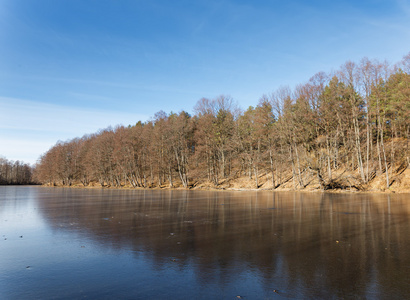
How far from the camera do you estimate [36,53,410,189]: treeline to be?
128 feet

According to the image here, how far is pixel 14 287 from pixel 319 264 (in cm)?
627

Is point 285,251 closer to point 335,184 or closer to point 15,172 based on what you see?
point 335,184

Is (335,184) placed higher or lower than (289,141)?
lower

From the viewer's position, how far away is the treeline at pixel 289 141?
3891 cm

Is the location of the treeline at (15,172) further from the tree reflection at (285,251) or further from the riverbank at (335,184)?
the tree reflection at (285,251)

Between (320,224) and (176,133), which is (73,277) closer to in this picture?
(320,224)

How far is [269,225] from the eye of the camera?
11438 mm

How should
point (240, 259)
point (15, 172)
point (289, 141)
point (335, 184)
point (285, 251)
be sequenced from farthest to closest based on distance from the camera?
1. point (15, 172)
2. point (289, 141)
3. point (335, 184)
4. point (285, 251)
5. point (240, 259)

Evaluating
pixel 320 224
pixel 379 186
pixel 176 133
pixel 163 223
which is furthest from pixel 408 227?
pixel 176 133

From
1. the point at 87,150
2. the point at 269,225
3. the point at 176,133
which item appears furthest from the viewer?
the point at 87,150

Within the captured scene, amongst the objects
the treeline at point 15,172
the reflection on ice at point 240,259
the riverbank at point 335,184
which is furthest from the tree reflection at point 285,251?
the treeline at point 15,172

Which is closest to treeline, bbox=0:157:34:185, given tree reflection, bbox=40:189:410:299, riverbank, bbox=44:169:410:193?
riverbank, bbox=44:169:410:193

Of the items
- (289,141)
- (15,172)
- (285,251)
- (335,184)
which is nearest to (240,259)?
(285,251)

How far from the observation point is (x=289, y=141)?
153 feet
